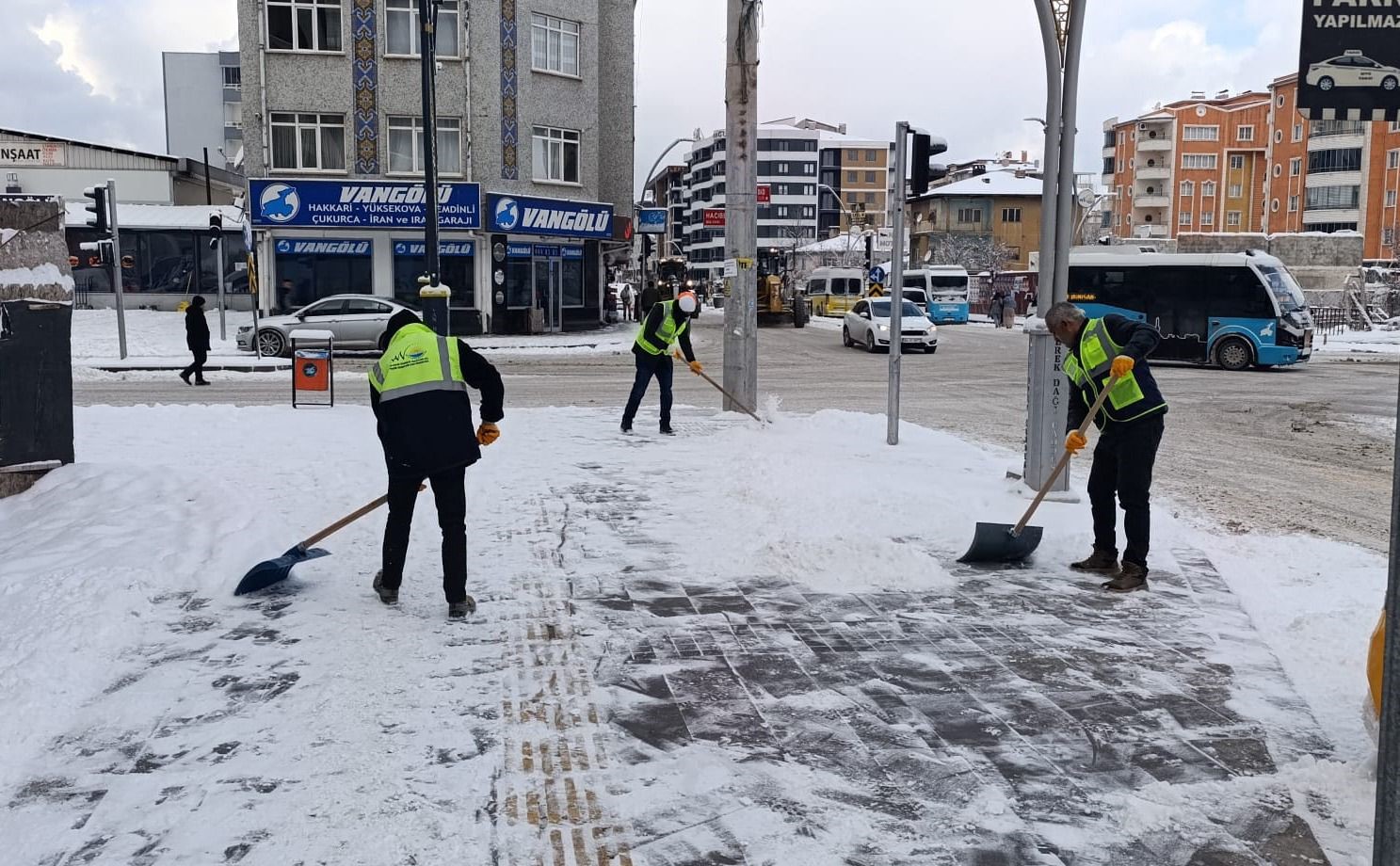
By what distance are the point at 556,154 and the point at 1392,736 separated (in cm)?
3529

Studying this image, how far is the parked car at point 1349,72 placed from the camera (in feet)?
19.4

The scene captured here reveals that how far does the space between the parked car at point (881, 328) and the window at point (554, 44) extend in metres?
11.6

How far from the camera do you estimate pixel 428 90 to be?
21391 mm

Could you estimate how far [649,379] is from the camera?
13.0 metres

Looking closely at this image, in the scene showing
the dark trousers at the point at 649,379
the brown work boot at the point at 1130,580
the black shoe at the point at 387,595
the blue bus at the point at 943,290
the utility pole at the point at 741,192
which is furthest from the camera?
the blue bus at the point at 943,290

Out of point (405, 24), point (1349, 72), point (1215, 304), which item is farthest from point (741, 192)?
point (405, 24)

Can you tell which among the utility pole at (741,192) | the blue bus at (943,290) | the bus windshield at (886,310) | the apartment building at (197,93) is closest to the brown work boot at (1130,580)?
the utility pole at (741,192)

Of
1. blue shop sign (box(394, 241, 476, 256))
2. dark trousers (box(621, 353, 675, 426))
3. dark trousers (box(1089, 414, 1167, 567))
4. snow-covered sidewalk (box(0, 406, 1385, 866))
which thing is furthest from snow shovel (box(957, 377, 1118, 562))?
blue shop sign (box(394, 241, 476, 256))

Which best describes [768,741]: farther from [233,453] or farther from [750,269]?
[750,269]

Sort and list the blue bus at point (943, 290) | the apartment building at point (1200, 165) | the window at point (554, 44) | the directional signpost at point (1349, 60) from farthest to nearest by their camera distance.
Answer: the apartment building at point (1200, 165)
the blue bus at point (943, 290)
the window at point (554, 44)
the directional signpost at point (1349, 60)

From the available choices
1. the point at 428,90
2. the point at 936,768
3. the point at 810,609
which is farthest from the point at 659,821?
the point at 428,90

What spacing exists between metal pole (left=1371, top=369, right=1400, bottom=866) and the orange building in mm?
85239

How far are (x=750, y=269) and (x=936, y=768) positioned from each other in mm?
10735

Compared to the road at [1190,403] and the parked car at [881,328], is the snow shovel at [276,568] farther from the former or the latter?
the parked car at [881,328]
